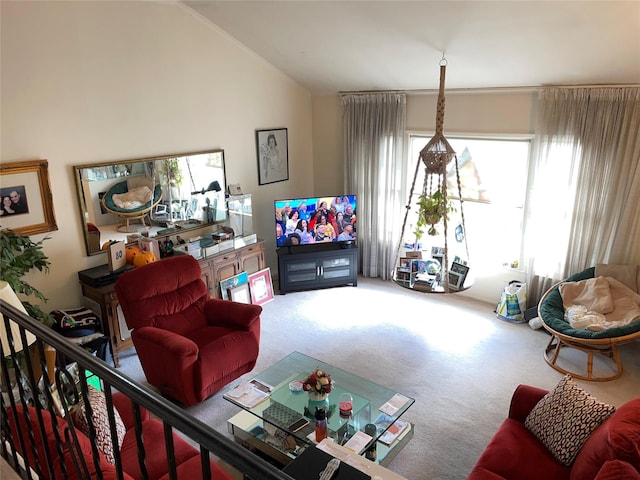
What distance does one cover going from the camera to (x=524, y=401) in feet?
9.65

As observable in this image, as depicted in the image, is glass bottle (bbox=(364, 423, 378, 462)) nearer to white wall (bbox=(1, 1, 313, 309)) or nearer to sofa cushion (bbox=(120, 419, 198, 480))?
sofa cushion (bbox=(120, 419, 198, 480))

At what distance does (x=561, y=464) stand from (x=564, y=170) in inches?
120

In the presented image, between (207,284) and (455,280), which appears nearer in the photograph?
(455,280)

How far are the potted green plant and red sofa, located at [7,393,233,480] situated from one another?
1076 mm

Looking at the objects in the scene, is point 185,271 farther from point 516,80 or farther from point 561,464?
point 516,80

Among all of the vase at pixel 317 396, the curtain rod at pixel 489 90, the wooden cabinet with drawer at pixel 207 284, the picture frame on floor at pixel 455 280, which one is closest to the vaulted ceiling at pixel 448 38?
the curtain rod at pixel 489 90

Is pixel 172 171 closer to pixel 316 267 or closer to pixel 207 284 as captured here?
pixel 207 284

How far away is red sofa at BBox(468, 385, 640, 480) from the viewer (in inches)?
85.9

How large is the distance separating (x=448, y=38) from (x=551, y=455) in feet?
10.8

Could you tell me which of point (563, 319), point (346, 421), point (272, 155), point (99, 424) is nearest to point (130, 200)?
point (272, 155)

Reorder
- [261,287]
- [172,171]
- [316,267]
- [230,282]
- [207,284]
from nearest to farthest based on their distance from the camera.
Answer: [172,171] → [207,284] → [230,282] → [261,287] → [316,267]

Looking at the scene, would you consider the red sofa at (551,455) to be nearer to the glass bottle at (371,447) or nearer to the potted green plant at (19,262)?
the glass bottle at (371,447)

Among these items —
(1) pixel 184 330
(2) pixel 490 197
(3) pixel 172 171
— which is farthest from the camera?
(2) pixel 490 197

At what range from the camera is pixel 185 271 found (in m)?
4.23
